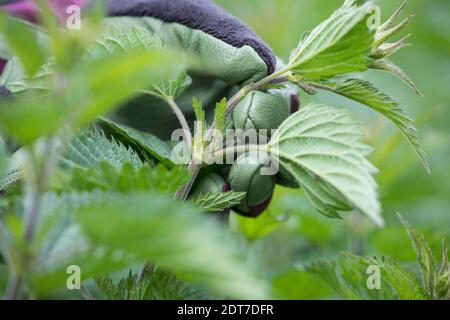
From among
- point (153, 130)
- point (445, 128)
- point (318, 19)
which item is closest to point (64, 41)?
point (153, 130)

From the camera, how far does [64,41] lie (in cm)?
36

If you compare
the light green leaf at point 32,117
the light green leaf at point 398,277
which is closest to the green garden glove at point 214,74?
the light green leaf at point 398,277

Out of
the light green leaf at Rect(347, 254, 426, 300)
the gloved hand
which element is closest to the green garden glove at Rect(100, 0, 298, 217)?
the gloved hand

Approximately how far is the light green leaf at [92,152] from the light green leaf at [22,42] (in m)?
0.10

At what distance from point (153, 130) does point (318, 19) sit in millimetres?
834

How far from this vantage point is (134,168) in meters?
0.47

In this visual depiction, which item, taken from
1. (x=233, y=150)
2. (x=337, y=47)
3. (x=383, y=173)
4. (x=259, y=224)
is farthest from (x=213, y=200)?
(x=383, y=173)

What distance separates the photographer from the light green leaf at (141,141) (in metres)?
0.55

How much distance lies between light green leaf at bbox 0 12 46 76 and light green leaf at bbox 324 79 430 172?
0.81ft

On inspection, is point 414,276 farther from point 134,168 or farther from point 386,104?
point 134,168

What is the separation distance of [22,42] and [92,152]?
145 millimetres

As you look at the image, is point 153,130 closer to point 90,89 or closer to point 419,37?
point 90,89

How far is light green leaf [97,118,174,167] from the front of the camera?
1.79 ft

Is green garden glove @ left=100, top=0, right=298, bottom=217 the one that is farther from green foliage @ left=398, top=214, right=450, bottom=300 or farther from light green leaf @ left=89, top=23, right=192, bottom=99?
green foliage @ left=398, top=214, right=450, bottom=300
